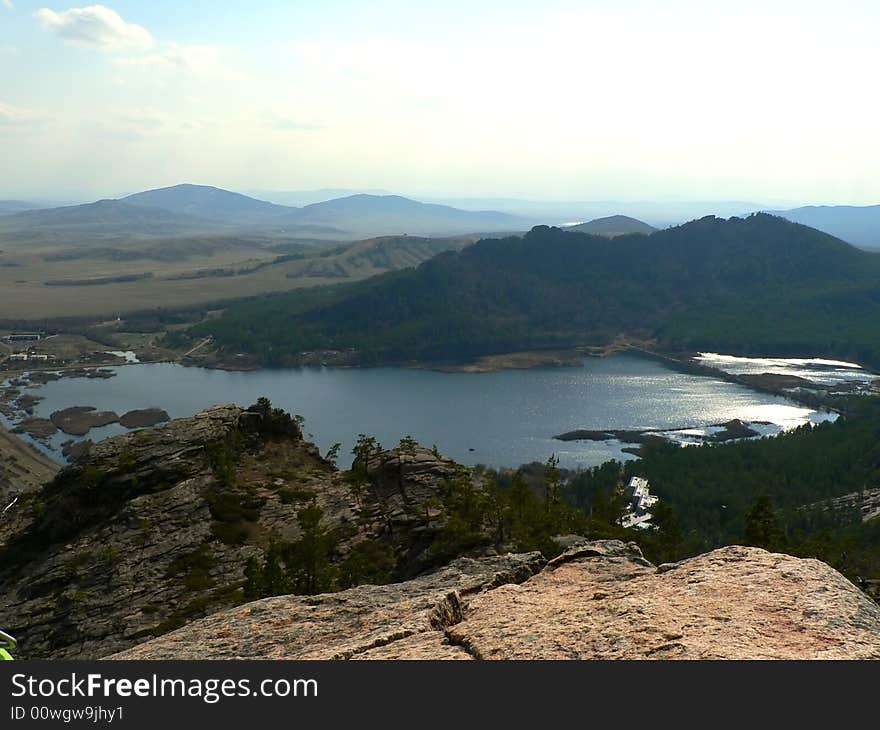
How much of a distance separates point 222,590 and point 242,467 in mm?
20591

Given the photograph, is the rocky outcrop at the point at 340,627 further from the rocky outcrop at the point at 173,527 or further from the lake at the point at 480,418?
the lake at the point at 480,418

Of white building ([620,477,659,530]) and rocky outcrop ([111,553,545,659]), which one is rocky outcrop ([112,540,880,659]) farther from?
white building ([620,477,659,530])

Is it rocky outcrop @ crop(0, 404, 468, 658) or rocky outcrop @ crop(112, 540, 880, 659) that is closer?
rocky outcrop @ crop(112, 540, 880, 659)

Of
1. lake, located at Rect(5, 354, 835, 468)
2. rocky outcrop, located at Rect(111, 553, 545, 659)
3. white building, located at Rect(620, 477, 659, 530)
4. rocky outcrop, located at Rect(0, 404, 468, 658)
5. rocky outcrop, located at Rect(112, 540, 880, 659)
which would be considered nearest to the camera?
rocky outcrop, located at Rect(112, 540, 880, 659)

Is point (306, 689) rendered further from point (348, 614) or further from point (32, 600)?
point (32, 600)

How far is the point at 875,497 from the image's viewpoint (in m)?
119

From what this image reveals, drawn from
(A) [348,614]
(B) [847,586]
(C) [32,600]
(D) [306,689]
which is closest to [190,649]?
(A) [348,614]

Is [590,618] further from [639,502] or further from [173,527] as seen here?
[639,502]

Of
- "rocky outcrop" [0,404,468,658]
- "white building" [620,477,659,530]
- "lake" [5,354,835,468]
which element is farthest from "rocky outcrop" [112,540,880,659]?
"lake" [5,354,835,468]

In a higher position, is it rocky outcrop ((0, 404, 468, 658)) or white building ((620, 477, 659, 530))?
rocky outcrop ((0, 404, 468, 658))

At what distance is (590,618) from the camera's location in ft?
54.3

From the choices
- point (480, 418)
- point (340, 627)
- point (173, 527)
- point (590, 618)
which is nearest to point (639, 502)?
point (480, 418)

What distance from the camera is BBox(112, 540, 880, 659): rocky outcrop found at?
14188 millimetres

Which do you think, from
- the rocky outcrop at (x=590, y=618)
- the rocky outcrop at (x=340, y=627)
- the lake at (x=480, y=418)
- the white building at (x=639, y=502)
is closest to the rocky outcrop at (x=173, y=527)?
the rocky outcrop at (x=340, y=627)
